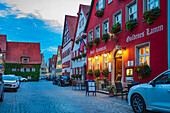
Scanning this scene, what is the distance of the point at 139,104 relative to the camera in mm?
8406

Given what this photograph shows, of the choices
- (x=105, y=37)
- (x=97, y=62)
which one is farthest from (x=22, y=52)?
(x=105, y=37)

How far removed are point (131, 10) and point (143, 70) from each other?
5.34m

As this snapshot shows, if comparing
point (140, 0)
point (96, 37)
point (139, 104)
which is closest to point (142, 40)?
point (140, 0)

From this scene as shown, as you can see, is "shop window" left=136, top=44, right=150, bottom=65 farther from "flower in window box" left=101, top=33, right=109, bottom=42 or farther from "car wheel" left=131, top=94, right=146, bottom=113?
"car wheel" left=131, top=94, right=146, bottom=113

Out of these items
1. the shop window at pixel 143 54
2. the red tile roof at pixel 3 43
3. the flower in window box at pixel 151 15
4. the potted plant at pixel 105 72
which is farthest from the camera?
the red tile roof at pixel 3 43

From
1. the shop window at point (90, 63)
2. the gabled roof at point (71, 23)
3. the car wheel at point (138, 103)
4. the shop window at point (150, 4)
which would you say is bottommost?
the car wheel at point (138, 103)

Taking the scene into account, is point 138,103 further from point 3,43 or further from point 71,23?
point 3,43

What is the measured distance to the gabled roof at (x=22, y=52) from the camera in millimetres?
65975

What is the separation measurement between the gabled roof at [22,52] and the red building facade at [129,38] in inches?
1785

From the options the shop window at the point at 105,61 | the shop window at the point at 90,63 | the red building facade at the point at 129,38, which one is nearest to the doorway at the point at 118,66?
the red building facade at the point at 129,38

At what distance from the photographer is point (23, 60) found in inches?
2635

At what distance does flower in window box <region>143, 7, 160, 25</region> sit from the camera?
13544mm

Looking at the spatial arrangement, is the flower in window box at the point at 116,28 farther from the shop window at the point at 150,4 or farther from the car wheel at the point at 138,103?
the car wheel at the point at 138,103

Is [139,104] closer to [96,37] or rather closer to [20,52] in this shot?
[96,37]
